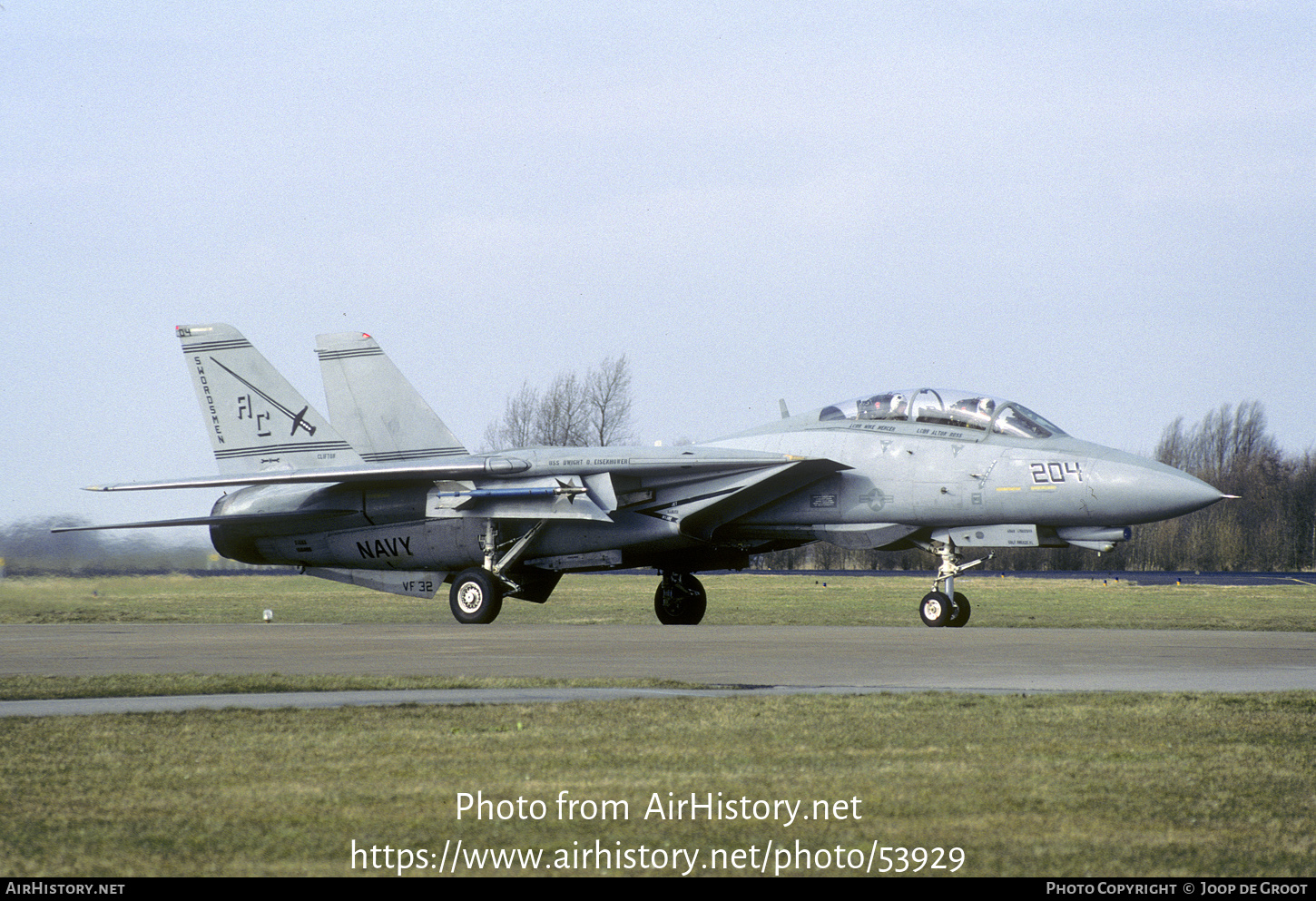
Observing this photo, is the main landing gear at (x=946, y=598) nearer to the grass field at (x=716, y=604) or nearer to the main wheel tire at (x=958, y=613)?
the main wheel tire at (x=958, y=613)

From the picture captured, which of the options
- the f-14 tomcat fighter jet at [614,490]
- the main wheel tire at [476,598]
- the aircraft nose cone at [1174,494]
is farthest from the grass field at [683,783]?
the main wheel tire at [476,598]

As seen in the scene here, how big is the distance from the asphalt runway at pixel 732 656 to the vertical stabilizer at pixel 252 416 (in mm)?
3776

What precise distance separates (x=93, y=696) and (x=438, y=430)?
12.6 meters

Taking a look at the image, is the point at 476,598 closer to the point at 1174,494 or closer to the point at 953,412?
the point at 953,412

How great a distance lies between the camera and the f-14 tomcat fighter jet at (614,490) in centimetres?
1817

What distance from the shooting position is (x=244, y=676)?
36.1 feet

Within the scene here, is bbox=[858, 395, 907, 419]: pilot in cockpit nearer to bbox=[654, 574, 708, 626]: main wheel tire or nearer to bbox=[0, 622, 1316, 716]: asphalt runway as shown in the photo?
bbox=[0, 622, 1316, 716]: asphalt runway

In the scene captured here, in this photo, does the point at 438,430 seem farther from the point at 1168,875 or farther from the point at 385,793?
the point at 1168,875

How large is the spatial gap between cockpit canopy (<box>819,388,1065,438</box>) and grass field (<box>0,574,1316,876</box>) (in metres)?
9.33

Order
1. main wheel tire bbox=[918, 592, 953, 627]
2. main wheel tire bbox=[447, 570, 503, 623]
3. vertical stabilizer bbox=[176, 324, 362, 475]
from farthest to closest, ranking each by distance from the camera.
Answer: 1. vertical stabilizer bbox=[176, 324, 362, 475]
2. main wheel tire bbox=[447, 570, 503, 623]
3. main wheel tire bbox=[918, 592, 953, 627]

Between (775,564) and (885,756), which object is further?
(775,564)

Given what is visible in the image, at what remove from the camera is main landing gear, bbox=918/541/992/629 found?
1838cm

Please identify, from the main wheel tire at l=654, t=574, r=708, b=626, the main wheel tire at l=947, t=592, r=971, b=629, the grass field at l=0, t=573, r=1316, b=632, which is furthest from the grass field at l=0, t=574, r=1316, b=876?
the grass field at l=0, t=573, r=1316, b=632

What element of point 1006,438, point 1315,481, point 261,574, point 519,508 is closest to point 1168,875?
point 1006,438
